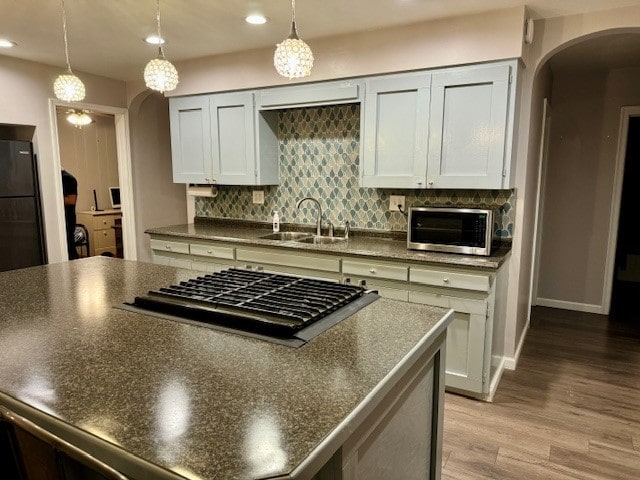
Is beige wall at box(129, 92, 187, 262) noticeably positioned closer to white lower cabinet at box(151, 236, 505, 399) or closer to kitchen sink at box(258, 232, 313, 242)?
kitchen sink at box(258, 232, 313, 242)

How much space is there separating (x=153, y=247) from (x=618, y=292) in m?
4.88

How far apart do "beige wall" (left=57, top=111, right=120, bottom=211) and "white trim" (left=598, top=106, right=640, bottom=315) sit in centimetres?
699

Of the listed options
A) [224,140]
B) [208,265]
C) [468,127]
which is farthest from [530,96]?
[208,265]

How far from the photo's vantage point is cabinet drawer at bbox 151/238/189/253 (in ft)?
12.3

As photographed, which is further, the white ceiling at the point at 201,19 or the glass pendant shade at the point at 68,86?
the white ceiling at the point at 201,19

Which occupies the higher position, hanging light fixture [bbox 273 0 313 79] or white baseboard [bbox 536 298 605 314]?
hanging light fixture [bbox 273 0 313 79]

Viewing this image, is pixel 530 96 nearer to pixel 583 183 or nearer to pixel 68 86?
pixel 583 183

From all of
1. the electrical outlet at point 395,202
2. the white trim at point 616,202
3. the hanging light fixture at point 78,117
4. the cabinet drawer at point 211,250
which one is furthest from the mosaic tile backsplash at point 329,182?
the hanging light fixture at point 78,117

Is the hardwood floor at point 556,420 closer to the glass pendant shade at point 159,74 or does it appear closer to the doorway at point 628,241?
the doorway at point 628,241

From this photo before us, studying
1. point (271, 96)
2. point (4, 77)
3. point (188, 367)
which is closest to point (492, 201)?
point (271, 96)

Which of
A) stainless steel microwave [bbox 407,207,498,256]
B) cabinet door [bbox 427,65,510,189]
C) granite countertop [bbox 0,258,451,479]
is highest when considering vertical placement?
cabinet door [bbox 427,65,510,189]

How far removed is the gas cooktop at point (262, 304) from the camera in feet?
4.46

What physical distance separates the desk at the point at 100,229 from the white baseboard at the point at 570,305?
239 inches

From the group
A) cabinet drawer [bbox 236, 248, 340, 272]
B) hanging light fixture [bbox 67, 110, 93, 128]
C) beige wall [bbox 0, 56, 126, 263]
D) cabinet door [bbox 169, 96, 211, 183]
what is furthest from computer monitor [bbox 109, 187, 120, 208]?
cabinet drawer [bbox 236, 248, 340, 272]
